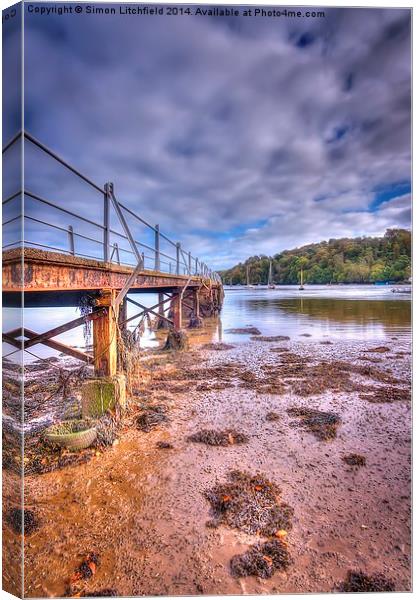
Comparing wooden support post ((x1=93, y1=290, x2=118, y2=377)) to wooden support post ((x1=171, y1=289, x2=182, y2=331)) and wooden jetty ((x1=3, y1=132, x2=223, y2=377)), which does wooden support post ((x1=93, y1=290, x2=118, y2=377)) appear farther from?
wooden support post ((x1=171, y1=289, x2=182, y2=331))

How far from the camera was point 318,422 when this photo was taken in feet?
13.3

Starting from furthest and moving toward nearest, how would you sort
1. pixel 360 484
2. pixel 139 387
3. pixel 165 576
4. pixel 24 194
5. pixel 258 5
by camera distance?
pixel 139 387, pixel 360 484, pixel 258 5, pixel 24 194, pixel 165 576

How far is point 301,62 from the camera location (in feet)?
9.71

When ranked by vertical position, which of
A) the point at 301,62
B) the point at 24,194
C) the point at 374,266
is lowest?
the point at 374,266

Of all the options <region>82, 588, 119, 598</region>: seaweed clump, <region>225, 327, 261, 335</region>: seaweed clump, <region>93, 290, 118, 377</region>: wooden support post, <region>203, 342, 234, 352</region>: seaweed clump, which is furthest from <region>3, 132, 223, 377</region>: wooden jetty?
<region>225, 327, 261, 335</region>: seaweed clump

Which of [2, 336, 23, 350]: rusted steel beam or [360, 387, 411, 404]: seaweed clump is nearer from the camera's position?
[2, 336, 23, 350]: rusted steel beam

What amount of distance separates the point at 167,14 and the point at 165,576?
4.45m

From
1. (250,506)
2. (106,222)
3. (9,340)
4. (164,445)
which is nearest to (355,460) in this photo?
(250,506)

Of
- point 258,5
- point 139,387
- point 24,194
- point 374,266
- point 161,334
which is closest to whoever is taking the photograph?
point 24,194

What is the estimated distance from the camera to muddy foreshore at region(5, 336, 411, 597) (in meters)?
2.08

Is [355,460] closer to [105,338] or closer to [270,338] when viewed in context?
[105,338]

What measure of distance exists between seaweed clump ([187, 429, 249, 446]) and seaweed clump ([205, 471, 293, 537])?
0.61 m

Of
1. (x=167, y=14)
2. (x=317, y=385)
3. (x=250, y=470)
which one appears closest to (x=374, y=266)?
(x=317, y=385)

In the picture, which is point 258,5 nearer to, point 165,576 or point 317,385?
point 165,576
